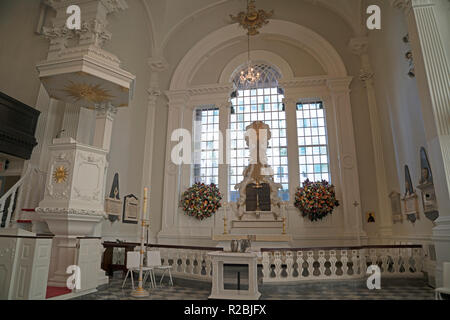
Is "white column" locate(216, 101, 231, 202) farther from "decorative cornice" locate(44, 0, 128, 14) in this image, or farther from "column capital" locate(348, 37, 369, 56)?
"column capital" locate(348, 37, 369, 56)

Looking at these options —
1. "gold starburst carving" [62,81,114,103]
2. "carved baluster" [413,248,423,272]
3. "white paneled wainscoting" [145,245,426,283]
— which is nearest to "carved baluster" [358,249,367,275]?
"white paneled wainscoting" [145,245,426,283]

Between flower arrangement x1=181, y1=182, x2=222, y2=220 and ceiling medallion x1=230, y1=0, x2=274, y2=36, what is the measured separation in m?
5.45

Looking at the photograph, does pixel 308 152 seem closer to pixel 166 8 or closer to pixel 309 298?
pixel 309 298

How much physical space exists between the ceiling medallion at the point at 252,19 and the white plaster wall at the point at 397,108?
3417mm

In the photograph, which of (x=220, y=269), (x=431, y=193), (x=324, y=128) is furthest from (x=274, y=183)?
(x=220, y=269)

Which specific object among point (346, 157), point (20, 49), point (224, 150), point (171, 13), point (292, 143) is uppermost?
point (171, 13)

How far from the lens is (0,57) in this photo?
7.99 metres

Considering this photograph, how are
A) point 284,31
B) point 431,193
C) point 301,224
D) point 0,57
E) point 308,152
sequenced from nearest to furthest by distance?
point 431,193 → point 0,57 → point 301,224 → point 308,152 → point 284,31

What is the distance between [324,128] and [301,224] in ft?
11.0

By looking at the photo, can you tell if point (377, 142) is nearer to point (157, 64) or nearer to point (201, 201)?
point (201, 201)

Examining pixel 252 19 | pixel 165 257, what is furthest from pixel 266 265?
pixel 252 19

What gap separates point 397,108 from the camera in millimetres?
7434

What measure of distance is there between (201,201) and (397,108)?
6.06 m

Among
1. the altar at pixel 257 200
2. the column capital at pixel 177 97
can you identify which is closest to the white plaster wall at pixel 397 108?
the altar at pixel 257 200
